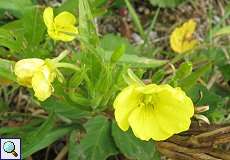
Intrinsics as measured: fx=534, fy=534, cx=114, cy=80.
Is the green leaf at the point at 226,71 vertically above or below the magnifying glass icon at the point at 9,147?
above

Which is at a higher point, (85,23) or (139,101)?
(85,23)

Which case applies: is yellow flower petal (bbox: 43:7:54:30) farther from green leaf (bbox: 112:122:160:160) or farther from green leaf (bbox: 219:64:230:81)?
green leaf (bbox: 219:64:230:81)

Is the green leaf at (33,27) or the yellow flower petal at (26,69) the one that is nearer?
the yellow flower petal at (26,69)

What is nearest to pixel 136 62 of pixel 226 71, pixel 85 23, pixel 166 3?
pixel 85 23

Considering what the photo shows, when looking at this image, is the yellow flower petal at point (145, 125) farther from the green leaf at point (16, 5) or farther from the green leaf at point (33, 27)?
the green leaf at point (16, 5)

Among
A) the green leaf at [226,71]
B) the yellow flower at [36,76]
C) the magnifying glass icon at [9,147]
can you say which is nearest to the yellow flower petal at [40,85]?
the yellow flower at [36,76]

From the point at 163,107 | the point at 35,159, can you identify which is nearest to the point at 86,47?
the point at 163,107

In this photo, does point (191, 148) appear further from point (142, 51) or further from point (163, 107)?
point (142, 51)

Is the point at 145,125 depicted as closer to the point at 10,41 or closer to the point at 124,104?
the point at 124,104
